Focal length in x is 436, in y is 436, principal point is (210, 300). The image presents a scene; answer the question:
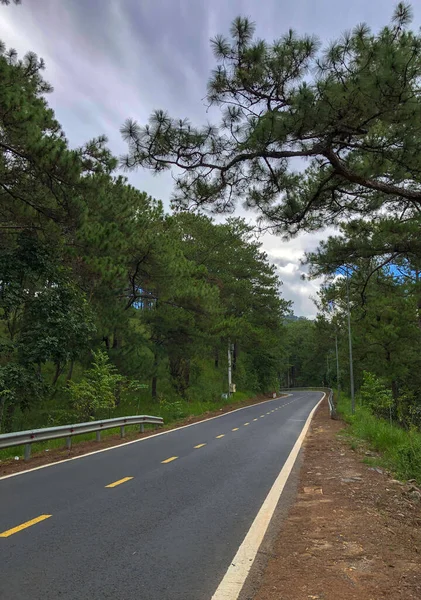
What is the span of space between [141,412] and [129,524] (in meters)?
17.2

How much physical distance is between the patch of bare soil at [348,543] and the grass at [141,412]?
308 inches

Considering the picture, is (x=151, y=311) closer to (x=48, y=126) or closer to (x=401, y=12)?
(x=48, y=126)

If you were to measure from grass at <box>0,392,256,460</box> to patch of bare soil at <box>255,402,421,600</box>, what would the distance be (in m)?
7.83

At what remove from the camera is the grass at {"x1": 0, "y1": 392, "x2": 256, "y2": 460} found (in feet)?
40.3

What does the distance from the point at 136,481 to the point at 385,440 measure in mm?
7554

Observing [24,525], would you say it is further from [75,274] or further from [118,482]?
[75,274]

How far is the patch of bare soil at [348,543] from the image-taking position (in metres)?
3.67

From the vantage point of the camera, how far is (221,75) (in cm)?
752

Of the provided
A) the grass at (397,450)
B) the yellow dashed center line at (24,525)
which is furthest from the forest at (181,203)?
the yellow dashed center line at (24,525)

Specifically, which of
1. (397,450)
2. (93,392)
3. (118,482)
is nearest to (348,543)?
(118,482)

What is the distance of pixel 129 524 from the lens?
5477 mm

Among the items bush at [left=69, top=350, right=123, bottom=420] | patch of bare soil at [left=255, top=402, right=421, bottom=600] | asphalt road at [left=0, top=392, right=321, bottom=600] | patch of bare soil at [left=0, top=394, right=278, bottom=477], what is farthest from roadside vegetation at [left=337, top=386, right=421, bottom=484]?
bush at [left=69, top=350, right=123, bottom=420]

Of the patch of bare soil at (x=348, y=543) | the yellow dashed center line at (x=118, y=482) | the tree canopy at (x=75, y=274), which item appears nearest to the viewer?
the patch of bare soil at (x=348, y=543)

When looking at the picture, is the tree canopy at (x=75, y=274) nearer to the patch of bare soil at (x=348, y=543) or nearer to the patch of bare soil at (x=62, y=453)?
the patch of bare soil at (x=62, y=453)
